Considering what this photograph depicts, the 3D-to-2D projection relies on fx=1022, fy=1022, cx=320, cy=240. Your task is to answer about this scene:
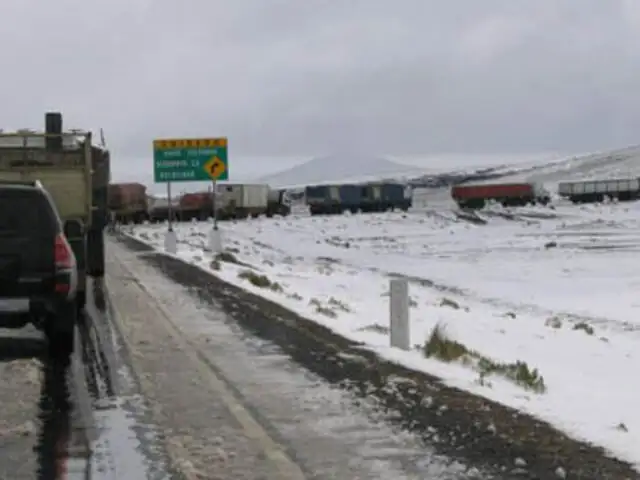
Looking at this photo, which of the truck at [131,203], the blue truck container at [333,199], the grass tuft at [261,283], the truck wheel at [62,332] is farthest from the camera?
the blue truck container at [333,199]

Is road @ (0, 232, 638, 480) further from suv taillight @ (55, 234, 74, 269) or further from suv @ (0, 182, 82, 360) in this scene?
suv taillight @ (55, 234, 74, 269)

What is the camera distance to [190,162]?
3403cm

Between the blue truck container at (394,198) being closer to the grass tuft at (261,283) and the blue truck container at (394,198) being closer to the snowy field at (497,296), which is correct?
the snowy field at (497,296)

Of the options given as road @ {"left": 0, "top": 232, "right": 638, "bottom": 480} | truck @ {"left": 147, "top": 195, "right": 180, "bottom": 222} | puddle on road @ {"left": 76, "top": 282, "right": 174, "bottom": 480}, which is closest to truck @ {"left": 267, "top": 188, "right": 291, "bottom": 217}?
truck @ {"left": 147, "top": 195, "right": 180, "bottom": 222}

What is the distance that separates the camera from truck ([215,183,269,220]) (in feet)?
254

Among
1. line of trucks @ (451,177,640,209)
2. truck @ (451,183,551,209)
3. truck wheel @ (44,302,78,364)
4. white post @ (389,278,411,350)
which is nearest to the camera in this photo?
truck wheel @ (44,302,78,364)

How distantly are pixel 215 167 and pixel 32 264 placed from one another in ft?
75.1

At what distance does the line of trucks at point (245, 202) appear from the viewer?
2941 inches

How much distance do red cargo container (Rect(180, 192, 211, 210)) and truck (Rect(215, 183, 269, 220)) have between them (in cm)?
99

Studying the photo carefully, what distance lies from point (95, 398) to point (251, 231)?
5107cm

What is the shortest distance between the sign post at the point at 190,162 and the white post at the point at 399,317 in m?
20.9

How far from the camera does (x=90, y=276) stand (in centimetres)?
2200

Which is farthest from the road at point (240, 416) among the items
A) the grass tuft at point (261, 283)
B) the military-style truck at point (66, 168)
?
the grass tuft at point (261, 283)

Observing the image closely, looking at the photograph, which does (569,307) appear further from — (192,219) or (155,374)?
(192,219)
